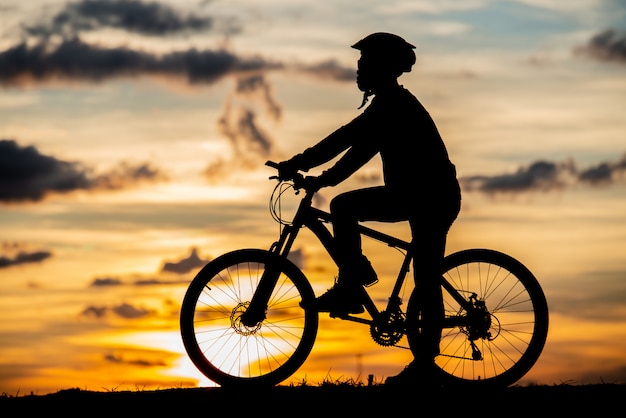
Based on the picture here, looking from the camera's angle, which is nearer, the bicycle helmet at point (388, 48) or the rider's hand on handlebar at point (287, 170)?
the bicycle helmet at point (388, 48)

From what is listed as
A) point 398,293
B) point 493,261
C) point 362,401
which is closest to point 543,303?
point 493,261

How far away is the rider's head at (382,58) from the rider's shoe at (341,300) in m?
1.92

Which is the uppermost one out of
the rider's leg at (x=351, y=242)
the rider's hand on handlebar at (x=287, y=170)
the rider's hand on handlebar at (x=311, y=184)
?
the rider's hand on handlebar at (x=287, y=170)

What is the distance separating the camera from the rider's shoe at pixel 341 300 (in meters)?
9.51

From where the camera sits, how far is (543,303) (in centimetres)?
1009

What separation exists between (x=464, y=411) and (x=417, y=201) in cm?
198

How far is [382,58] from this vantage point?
9.27 meters

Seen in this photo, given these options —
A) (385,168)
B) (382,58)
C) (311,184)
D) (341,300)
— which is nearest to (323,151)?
(311,184)

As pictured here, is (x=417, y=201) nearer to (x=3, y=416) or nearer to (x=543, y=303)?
(x=543, y=303)

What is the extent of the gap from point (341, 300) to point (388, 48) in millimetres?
2434

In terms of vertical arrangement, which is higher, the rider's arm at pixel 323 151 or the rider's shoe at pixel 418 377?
the rider's arm at pixel 323 151

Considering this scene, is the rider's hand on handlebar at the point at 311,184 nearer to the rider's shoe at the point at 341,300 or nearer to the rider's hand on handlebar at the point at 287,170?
the rider's hand on handlebar at the point at 287,170

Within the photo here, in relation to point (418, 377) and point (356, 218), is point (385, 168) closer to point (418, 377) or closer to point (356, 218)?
point (356, 218)

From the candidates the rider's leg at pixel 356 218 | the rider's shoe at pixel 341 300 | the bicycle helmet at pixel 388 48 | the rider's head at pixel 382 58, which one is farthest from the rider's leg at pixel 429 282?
the bicycle helmet at pixel 388 48
